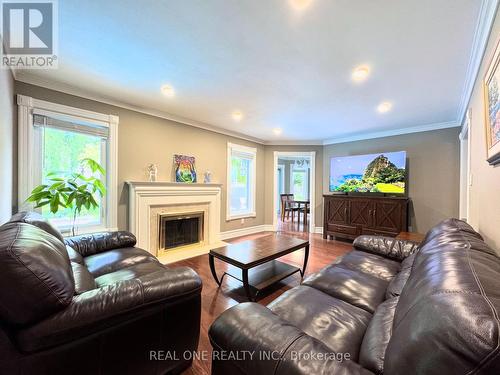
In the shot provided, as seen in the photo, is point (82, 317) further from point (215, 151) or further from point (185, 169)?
point (215, 151)

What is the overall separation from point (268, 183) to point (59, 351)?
4.95 meters

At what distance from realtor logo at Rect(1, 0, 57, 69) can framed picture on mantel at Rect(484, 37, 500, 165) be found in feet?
9.38

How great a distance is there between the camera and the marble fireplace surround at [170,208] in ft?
10.3

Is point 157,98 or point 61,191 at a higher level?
point 157,98

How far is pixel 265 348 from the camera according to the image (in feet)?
2.54

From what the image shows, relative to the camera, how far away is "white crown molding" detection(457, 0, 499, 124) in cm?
140

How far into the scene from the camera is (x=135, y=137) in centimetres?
331

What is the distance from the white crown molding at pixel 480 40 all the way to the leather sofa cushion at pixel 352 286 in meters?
1.97

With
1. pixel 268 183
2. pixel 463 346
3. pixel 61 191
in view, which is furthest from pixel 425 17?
pixel 268 183

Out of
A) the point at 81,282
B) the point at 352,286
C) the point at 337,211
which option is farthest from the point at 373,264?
the point at 337,211

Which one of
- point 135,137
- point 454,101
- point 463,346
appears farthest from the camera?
point 135,137

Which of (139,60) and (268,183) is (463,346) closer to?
(139,60)

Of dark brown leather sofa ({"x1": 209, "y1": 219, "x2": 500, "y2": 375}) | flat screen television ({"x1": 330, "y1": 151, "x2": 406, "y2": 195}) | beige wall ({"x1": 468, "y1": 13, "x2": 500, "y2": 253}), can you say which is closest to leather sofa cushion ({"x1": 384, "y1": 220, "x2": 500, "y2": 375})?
dark brown leather sofa ({"x1": 209, "y1": 219, "x2": 500, "y2": 375})

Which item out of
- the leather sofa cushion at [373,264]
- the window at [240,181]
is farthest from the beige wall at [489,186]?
the window at [240,181]
